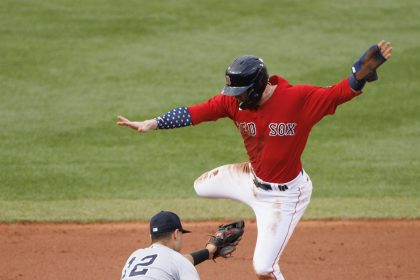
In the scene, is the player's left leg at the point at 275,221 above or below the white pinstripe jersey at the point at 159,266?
below

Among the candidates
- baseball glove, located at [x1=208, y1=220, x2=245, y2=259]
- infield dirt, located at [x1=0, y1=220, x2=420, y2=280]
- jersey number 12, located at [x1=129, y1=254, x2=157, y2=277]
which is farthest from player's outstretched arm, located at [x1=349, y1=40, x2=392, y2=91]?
infield dirt, located at [x1=0, y1=220, x2=420, y2=280]

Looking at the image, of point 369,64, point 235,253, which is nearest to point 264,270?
point 369,64

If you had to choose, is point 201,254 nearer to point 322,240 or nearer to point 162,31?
point 322,240

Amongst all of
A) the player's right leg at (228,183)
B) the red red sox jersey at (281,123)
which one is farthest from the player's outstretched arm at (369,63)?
the player's right leg at (228,183)

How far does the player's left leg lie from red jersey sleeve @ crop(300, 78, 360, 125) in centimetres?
67

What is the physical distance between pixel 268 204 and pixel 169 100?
271 inches

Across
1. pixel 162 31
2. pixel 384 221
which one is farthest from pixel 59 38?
pixel 384 221

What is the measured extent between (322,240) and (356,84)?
3446 millimetres

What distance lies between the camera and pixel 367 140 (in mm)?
12875

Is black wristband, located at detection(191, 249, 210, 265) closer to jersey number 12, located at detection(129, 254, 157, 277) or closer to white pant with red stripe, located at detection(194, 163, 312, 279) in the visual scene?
white pant with red stripe, located at detection(194, 163, 312, 279)

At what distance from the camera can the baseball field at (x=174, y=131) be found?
32.0ft

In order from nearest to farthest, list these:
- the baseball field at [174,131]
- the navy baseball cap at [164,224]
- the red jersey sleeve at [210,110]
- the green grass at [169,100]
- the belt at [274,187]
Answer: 1. the navy baseball cap at [164,224]
2. the belt at [274,187]
3. the red jersey sleeve at [210,110]
4. the baseball field at [174,131]
5. the green grass at [169,100]

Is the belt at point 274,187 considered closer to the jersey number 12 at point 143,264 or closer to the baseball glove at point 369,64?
the baseball glove at point 369,64

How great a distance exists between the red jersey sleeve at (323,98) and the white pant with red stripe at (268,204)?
→ 0.66m
